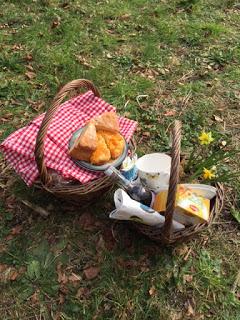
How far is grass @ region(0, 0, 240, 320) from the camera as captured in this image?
2.46m

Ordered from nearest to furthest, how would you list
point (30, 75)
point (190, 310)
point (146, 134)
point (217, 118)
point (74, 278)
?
point (190, 310)
point (74, 278)
point (146, 134)
point (217, 118)
point (30, 75)

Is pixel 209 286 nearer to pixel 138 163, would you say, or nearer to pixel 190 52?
pixel 138 163

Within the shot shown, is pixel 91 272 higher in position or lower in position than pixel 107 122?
lower

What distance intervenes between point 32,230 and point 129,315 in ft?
2.83

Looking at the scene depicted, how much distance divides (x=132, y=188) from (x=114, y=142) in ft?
1.18

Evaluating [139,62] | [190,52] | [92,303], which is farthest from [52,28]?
[92,303]

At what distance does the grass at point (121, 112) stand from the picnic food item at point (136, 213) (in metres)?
0.37

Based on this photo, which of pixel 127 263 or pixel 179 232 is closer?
pixel 179 232

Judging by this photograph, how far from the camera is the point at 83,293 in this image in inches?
97.3

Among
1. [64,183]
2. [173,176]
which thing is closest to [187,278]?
[173,176]

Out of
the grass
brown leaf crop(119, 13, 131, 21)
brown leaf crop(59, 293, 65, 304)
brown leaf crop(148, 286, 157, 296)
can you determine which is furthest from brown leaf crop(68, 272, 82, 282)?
brown leaf crop(119, 13, 131, 21)

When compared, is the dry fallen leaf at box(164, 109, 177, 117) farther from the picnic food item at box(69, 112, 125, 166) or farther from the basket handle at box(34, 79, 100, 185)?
the basket handle at box(34, 79, 100, 185)

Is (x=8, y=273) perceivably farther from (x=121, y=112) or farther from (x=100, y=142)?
(x=121, y=112)

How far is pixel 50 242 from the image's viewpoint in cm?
268
